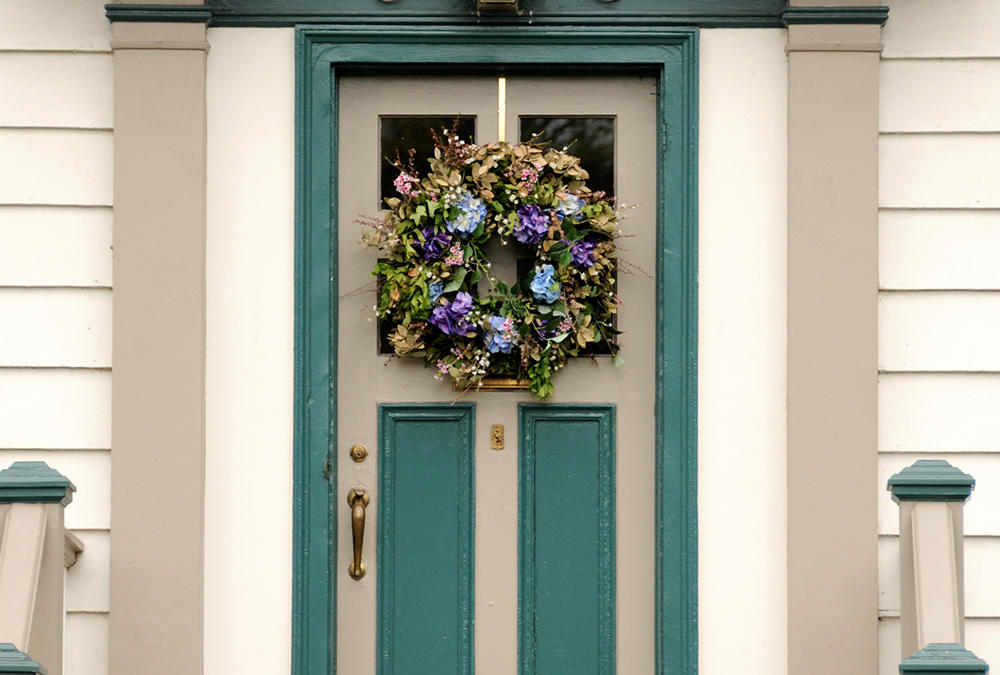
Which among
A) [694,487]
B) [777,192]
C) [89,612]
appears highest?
[777,192]

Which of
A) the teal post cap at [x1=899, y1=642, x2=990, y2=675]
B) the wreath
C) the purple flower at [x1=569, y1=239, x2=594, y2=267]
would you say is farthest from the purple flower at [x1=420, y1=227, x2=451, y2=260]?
the teal post cap at [x1=899, y1=642, x2=990, y2=675]

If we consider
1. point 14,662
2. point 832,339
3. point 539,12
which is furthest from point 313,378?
point 832,339

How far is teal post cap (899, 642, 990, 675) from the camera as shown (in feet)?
10.5

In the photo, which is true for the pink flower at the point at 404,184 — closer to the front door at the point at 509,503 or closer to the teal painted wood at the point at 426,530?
the front door at the point at 509,503

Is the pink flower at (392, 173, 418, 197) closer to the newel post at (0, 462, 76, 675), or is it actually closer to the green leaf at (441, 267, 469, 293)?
the green leaf at (441, 267, 469, 293)

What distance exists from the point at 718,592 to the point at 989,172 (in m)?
1.55

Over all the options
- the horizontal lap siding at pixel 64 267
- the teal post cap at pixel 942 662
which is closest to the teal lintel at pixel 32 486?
the horizontal lap siding at pixel 64 267

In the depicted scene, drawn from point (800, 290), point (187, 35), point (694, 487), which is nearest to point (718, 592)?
point (694, 487)

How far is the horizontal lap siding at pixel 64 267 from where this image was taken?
402 centimetres

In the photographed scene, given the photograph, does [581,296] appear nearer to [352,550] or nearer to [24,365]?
[352,550]

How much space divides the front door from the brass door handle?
0.02 meters

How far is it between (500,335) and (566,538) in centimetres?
→ 71

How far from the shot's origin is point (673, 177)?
4078 millimetres

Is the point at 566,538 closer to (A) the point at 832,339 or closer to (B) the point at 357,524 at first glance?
(B) the point at 357,524
